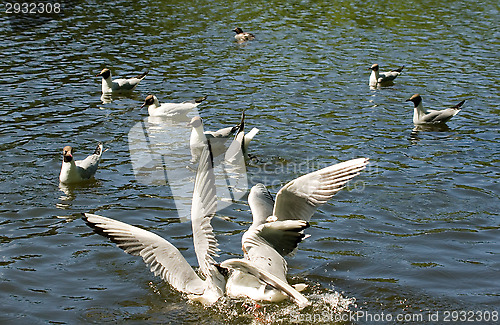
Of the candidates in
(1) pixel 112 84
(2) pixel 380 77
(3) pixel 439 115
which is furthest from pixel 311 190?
(1) pixel 112 84

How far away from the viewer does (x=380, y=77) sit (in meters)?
17.1

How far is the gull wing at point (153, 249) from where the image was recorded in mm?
7191

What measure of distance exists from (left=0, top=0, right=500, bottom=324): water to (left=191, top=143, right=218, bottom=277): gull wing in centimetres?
71

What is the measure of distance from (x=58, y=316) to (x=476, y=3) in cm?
2558

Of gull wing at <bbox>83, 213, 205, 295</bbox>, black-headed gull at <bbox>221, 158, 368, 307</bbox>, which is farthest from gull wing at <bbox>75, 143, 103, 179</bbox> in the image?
black-headed gull at <bbox>221, 158, 368, 307</bbox>

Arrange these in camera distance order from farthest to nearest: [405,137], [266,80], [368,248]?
[266,80]
[405,137]
[368,248]

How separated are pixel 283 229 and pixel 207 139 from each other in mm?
5761

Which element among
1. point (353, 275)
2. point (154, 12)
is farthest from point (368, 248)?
point (154, 12)

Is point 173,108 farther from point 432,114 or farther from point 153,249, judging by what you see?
point 153,249

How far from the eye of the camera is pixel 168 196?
10.6 meters

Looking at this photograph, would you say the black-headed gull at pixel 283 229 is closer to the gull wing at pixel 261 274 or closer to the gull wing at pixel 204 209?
the gull wing at pixel 261 274

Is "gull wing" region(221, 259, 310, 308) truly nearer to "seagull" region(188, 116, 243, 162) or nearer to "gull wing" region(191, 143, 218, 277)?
"gull wing" region(191, 143, 218, 277)

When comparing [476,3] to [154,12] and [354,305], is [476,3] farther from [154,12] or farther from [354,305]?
[354,305]

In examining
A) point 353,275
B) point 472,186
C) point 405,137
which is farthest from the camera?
point 405,137
